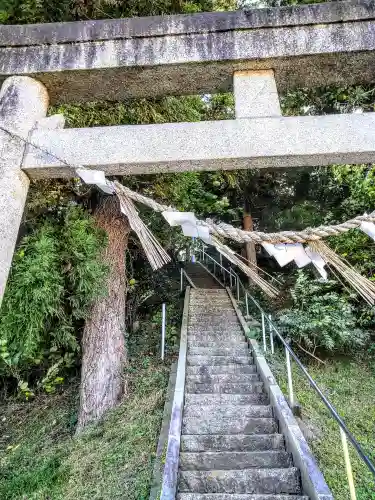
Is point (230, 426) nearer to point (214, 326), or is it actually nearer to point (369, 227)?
point (369, 227)

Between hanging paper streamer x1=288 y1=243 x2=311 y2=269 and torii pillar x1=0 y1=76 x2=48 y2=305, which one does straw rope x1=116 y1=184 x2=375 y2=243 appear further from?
torii pillar x1=0 y1=76 x2=48 y2=305

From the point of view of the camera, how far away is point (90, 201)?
5316mm

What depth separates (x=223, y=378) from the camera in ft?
15.4

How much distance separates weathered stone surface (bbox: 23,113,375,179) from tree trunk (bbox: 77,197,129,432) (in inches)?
108

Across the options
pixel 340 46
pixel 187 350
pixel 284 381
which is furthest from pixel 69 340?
pixel 340 46

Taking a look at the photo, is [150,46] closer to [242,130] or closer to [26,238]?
[242,130]

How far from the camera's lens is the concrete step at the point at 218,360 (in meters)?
5.24

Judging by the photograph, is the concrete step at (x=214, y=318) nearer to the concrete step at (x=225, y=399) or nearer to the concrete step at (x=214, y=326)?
the concrete step at (x=214, y=326)

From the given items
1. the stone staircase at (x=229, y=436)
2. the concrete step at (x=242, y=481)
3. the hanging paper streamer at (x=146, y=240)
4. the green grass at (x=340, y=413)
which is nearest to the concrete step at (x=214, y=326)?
the stone staircase at (x=229, y=436)

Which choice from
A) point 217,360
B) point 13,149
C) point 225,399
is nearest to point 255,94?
point 13,149

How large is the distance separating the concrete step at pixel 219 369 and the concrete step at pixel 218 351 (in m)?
0.54

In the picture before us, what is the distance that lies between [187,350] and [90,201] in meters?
3.08

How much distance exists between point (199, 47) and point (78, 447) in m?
4.51

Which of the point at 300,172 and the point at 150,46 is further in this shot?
the point at 300,172
